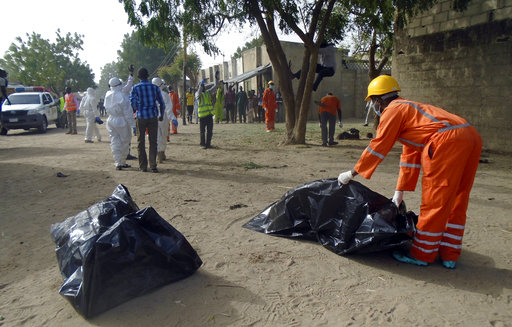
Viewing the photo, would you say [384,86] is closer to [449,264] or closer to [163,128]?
[449,264]

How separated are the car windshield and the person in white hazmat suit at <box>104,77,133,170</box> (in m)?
11.3

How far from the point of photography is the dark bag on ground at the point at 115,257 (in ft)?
9.01

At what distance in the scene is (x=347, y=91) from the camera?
84.1ft

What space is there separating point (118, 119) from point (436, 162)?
6.63 meters

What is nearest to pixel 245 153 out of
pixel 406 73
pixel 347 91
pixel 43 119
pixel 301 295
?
pixel 406 73

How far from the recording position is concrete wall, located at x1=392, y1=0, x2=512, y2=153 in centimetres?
915

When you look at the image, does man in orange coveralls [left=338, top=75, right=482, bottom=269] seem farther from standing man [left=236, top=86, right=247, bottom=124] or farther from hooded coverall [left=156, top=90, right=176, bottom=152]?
standing man [left=236, top=86, right=247, bottom=124]

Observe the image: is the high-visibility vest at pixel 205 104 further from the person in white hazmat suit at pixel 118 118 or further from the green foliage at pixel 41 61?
the green foliage at pixel 41 61

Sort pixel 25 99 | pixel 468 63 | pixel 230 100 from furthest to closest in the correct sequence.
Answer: pixel 230 100 < pixel 25 99 < pixel 468 63

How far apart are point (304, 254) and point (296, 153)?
6606mm

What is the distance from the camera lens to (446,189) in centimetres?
311

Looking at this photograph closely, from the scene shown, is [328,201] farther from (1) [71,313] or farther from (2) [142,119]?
(2) [142,119]

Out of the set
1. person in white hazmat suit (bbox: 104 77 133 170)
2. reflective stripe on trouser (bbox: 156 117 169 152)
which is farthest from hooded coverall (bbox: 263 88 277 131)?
person in white hazmat suit (bbox: 104 77 133 170)

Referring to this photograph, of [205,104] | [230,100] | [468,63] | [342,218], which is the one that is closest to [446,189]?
[342,218]
